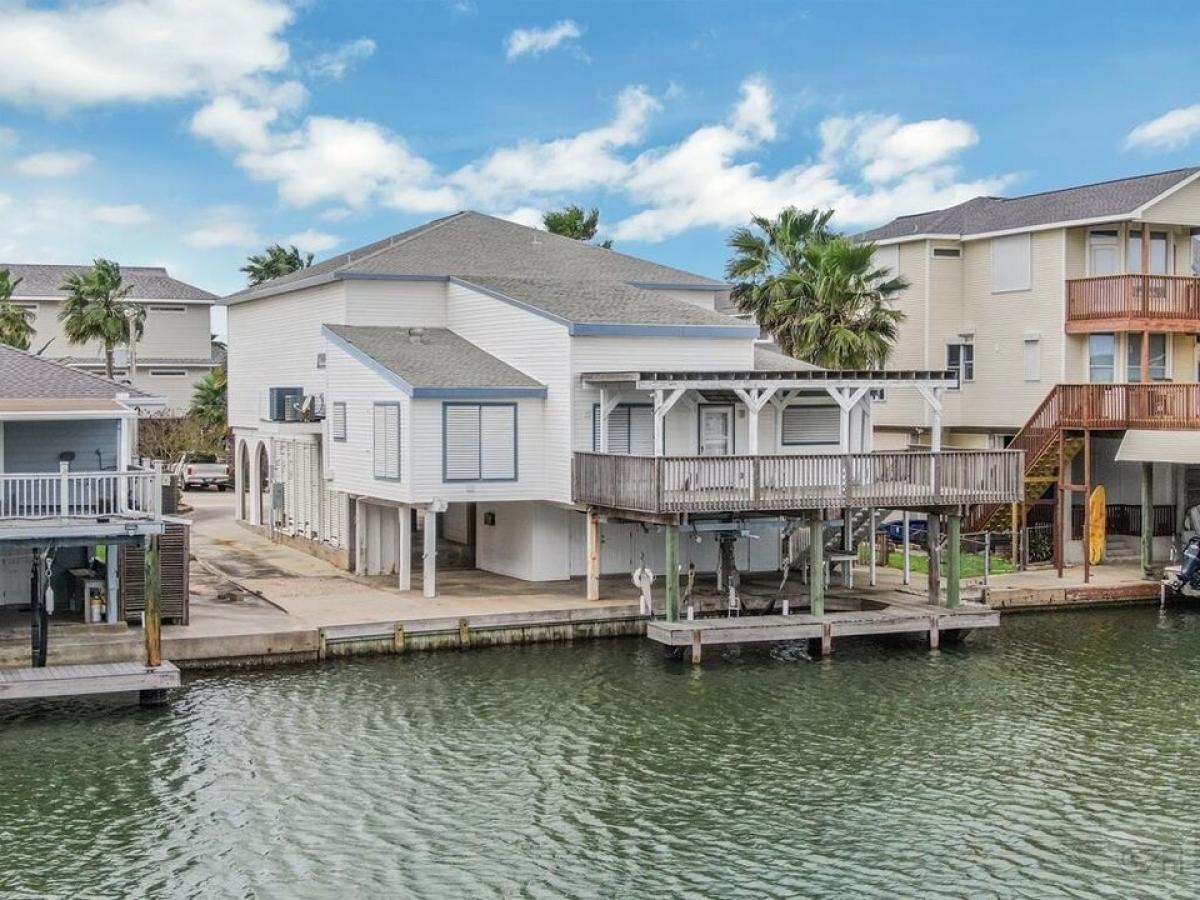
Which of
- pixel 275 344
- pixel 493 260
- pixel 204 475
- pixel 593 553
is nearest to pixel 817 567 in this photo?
pixel 593 553

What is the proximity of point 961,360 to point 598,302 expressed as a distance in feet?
44.4

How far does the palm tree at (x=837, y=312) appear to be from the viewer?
37.6m

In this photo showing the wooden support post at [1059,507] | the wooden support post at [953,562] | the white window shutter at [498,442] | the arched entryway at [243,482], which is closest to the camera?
the wooden support post at [953,562]

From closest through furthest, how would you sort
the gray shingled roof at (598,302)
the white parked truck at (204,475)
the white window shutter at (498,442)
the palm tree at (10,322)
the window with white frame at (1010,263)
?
the white window shutter at (498,442) < the gray shingled roof at (598,302) < the window with white frame at (1010,263) < the palm tree at (10,322) < the white parked truck at (204,475)

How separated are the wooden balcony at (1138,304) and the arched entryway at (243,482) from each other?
80.9ft

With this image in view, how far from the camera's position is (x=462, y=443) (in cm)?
3066

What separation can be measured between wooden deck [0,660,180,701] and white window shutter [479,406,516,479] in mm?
9263

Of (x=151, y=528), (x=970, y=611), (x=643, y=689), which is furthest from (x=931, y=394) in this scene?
(x=151, y=528)

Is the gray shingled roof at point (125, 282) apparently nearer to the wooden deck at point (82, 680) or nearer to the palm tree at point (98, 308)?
the palm tree at point (98, 308)

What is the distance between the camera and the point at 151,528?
76.0 ft

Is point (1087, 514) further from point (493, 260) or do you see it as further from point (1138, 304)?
point (493, 260)

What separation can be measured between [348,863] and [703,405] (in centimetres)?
1727

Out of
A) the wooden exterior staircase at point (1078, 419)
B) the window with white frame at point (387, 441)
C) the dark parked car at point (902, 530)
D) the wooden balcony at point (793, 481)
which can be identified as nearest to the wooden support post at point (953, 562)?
the wooden balcony at point (793, 481)

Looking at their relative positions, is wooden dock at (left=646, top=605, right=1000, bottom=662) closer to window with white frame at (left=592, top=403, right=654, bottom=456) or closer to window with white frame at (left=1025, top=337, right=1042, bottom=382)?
window with white frame at (left=592, top=403, right=654, bottom=456)
